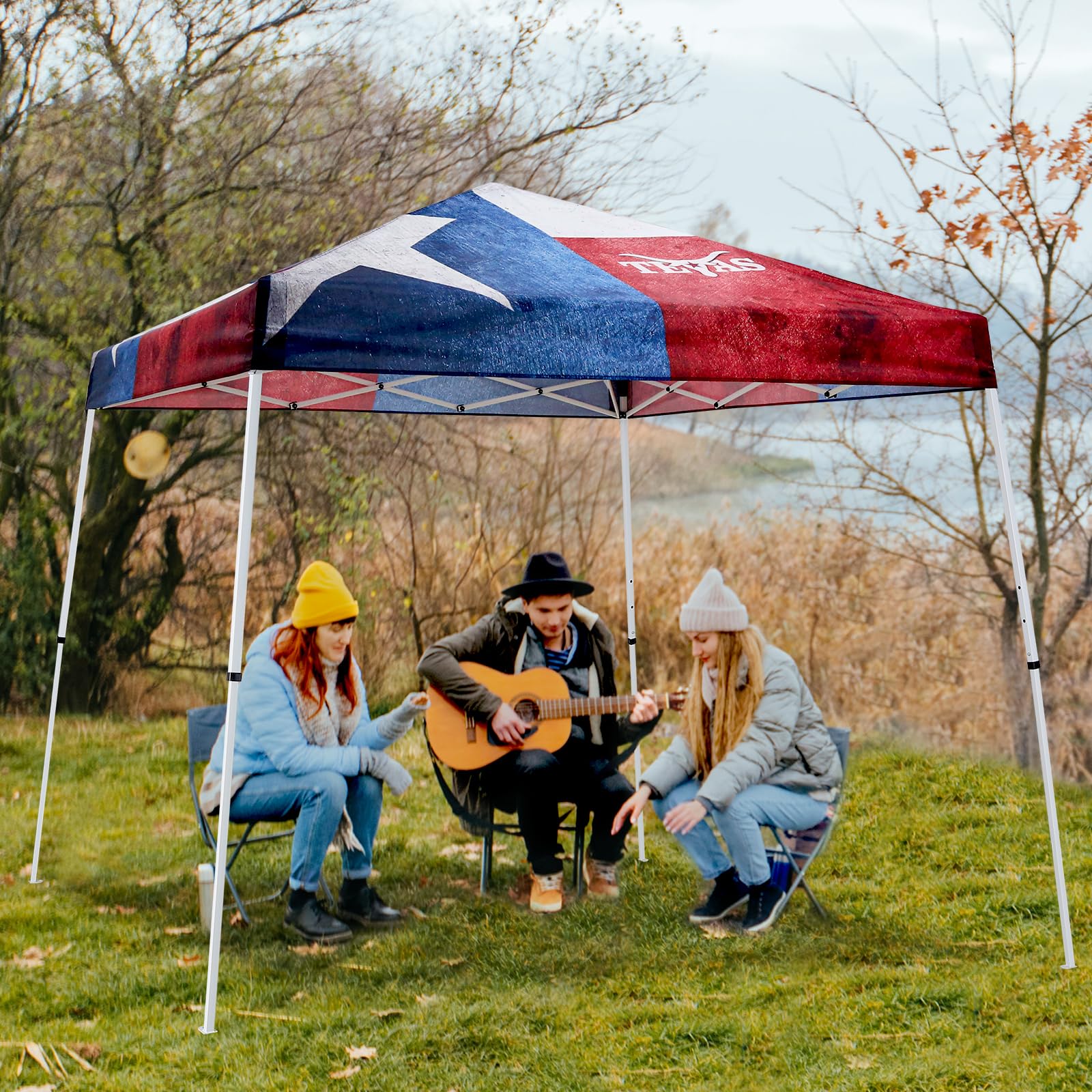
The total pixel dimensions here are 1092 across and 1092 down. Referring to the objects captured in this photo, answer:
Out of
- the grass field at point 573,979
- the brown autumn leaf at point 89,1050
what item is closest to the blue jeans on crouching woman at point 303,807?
the grass field at point 573,979

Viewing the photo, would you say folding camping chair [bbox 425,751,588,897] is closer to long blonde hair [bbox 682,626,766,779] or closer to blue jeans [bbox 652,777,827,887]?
blue jeans [bbox 652,777,827,887]

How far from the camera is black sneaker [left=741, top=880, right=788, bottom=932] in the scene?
3955mm

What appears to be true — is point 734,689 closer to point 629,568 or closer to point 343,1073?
point 629,568

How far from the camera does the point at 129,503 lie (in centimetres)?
809

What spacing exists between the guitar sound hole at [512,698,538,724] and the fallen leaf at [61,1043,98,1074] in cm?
180

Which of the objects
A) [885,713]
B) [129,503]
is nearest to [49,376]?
[129,503]

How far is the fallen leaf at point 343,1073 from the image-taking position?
9.77 feet

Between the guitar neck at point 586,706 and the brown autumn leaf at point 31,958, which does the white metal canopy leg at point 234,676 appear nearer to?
the brown autumn leaf at point 31,958

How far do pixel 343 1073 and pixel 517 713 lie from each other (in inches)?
63.0

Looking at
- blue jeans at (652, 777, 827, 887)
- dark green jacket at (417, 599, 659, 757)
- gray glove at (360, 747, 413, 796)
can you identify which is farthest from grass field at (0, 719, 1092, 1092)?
dark green jacket at (417, 599, 659, 757)

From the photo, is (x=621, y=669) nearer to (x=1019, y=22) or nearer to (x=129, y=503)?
(x=129, y=503)

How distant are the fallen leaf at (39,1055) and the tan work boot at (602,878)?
1.97m

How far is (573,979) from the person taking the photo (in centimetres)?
364

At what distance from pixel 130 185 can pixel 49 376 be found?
4.67ft
